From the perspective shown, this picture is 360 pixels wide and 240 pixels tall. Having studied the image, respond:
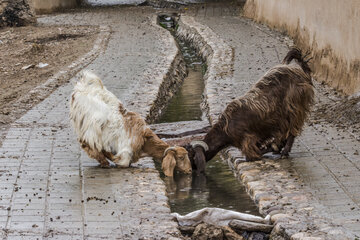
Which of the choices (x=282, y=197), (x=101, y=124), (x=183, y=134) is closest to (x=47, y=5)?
(x=183, y=134)

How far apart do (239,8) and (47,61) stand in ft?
34.9

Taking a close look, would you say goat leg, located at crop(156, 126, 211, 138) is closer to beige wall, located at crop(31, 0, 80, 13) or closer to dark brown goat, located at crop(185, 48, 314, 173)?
dark brown goat, located at crop(185, 48, 314, 173)

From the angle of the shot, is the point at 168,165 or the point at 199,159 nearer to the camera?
the point at 168,165

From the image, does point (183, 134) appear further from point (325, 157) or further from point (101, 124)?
point (325, 157)

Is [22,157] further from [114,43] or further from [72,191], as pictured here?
[114,43]

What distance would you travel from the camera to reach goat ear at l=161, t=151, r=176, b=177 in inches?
303

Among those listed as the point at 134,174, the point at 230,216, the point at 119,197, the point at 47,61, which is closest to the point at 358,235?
the point at 230,216

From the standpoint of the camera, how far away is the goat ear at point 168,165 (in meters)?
7.70

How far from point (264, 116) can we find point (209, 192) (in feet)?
3.64

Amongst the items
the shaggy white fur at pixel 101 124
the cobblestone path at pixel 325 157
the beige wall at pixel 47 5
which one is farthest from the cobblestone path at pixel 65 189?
the beige wall at pixel 47 5

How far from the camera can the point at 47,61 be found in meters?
16.5

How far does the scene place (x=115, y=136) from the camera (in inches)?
309

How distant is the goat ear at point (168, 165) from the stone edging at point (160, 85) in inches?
114

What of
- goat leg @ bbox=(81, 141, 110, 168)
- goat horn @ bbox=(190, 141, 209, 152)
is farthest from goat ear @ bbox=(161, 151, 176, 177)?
goat leg @ bbox=(81, 141, 110, 168)
